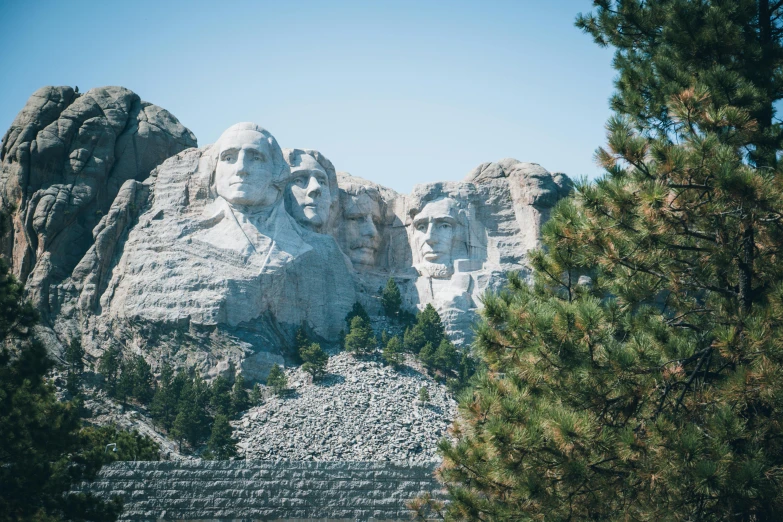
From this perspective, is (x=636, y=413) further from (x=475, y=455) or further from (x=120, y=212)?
(x=120, y=212)

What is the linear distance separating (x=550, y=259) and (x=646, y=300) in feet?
3.04

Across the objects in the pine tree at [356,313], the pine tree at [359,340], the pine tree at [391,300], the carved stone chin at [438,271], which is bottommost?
the pine tree at [359,340]

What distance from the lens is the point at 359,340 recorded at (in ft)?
82.0

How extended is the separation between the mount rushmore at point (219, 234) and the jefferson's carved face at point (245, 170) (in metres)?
0.04

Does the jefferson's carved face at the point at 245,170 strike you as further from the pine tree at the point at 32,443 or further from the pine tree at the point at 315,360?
the pine tree at the point at 32,443

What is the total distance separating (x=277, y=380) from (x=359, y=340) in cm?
247

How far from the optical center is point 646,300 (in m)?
9.73

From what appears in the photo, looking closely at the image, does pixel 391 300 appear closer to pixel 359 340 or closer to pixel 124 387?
pixel 359 340

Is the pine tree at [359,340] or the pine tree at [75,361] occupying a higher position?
the pine tree at [359,340]

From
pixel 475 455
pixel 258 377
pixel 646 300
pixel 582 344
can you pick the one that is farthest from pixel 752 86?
pixel 258 377

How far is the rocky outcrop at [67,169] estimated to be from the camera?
2658 cm

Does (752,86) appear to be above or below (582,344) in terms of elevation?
above

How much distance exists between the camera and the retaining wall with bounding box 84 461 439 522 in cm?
1563

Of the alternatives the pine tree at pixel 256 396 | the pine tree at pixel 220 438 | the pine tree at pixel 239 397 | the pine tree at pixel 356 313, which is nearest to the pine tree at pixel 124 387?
the pine tree at pixel 239 397
